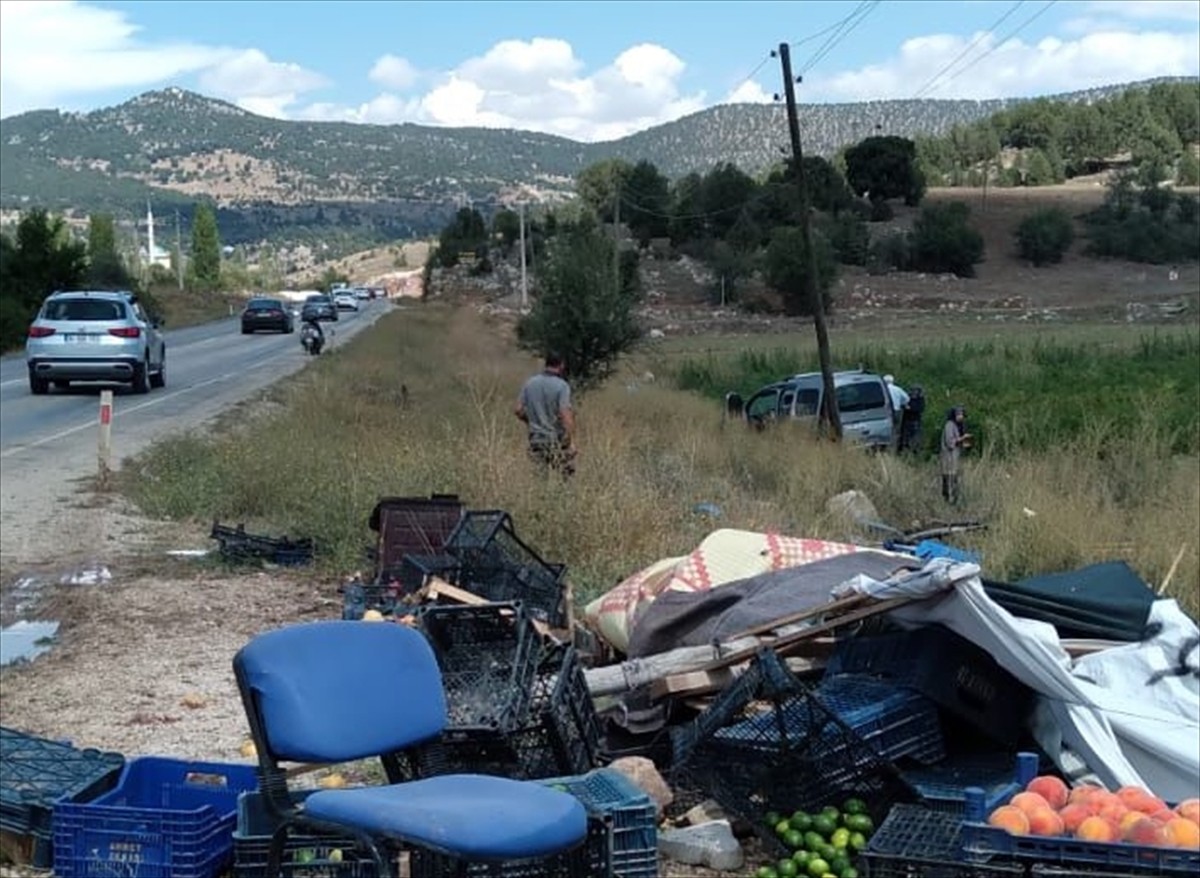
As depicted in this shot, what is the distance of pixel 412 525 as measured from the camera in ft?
35.3

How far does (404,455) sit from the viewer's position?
45.7ft

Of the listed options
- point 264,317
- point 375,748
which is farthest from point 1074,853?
point 264,317

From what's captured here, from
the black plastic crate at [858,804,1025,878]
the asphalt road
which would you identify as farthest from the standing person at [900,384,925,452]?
the black plastic crate at [858,804,1025,878]

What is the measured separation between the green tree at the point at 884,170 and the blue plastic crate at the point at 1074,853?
104720mm

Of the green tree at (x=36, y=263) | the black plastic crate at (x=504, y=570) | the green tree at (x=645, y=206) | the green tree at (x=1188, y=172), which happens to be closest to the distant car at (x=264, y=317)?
the green tree at (x=36, y=263)

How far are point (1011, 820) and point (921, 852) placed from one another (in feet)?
1.18

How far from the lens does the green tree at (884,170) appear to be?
10694cm

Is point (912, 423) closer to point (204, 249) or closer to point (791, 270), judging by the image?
point (791, 270)

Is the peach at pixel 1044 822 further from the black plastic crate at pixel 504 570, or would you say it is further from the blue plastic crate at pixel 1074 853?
the black plastic crate at pixel 504 570

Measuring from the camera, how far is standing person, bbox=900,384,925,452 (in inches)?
973

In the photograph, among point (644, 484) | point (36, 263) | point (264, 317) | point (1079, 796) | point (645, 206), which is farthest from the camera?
point (645, 206)

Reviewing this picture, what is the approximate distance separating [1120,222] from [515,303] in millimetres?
40416

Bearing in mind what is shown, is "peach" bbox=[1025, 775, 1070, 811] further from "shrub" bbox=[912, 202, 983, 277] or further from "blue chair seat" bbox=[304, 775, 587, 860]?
"shrub" bbox=[912, 202, 983, 277]

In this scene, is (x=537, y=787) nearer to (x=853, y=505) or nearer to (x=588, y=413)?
(x=853, y=505)
